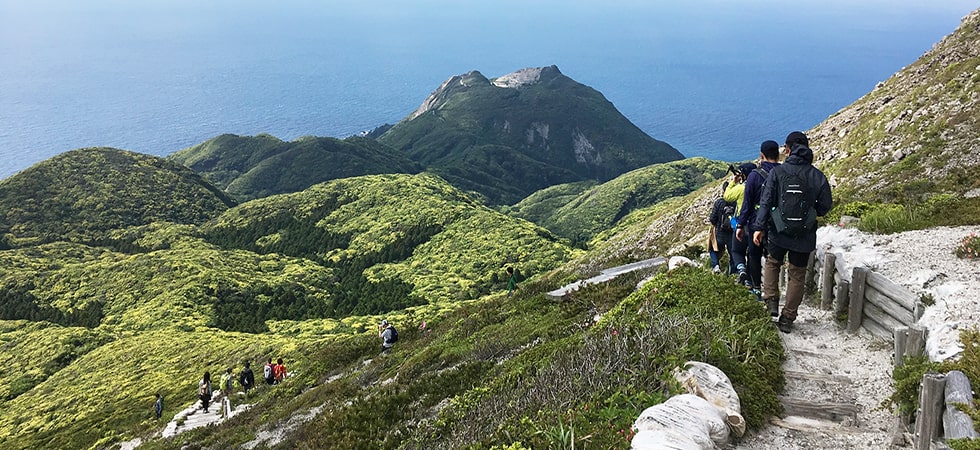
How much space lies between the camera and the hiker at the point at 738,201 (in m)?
13.0

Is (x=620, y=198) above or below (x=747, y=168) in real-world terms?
below

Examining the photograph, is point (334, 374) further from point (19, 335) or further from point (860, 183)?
point (19, 335)

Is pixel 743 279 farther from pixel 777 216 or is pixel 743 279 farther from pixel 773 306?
pixel 777 216

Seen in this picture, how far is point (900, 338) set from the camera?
931cm

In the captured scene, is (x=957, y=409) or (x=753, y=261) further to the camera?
(x=753, y=261)

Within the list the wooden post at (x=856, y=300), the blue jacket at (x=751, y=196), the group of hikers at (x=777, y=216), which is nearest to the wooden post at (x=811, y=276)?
the group of hikers at (x=777, y=216)

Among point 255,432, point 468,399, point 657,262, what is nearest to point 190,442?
point 255,432

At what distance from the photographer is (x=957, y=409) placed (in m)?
6.89

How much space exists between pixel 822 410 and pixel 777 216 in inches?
141

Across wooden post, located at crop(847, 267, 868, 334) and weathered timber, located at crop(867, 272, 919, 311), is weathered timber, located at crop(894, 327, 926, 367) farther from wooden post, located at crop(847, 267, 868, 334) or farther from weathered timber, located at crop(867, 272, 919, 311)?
wooden post, located at crop(847, 267, 868, 334)

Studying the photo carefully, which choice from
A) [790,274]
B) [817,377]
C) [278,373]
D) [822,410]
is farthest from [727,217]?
[278,373]

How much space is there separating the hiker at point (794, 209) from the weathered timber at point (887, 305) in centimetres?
125

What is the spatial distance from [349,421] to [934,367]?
11.9m

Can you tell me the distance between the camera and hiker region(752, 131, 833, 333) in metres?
10.4
